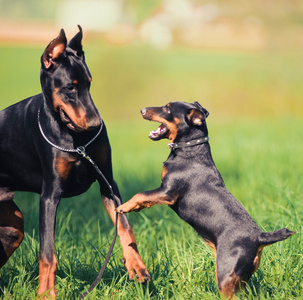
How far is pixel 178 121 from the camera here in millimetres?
3719

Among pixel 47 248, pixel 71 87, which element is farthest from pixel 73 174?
pixel 71 87

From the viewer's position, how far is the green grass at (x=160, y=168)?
145 inches

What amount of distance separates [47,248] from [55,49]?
4.48 feet

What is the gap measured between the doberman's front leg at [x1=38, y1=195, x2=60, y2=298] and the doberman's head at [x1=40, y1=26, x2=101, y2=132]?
1.90 ft

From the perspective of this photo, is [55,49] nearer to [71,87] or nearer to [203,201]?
[71,87]

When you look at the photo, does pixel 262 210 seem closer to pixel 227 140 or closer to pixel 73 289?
pixel 73 289

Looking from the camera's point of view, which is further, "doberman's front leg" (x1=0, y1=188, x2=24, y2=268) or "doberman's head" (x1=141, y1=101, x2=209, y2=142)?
"doberman's front leg" (x1=0, y1=188, x2=24, y2=268)

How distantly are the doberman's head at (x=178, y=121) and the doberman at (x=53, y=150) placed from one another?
15.9 inches

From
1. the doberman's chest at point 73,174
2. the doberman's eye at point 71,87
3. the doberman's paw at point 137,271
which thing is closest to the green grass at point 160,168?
the doberman's paw at point 137,271

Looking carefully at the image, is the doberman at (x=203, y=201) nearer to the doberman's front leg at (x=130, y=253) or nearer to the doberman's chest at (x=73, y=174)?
the doberman's front leg at (x=130, y=253)

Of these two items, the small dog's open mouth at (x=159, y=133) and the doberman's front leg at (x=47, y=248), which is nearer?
the doberman's front leg at (x=47, y=248)

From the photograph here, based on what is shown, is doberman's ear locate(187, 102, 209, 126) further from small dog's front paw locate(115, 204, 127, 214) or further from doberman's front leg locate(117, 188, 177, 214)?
small dog's front paw locate(115, 204, 127, 214)

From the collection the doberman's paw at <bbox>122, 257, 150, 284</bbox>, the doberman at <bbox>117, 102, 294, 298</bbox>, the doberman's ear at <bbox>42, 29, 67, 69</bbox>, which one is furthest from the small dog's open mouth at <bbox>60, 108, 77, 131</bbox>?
the doberman's paw at <bbox>122, 257, 150, 284</bbox>

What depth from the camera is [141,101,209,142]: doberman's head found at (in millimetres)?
3673
